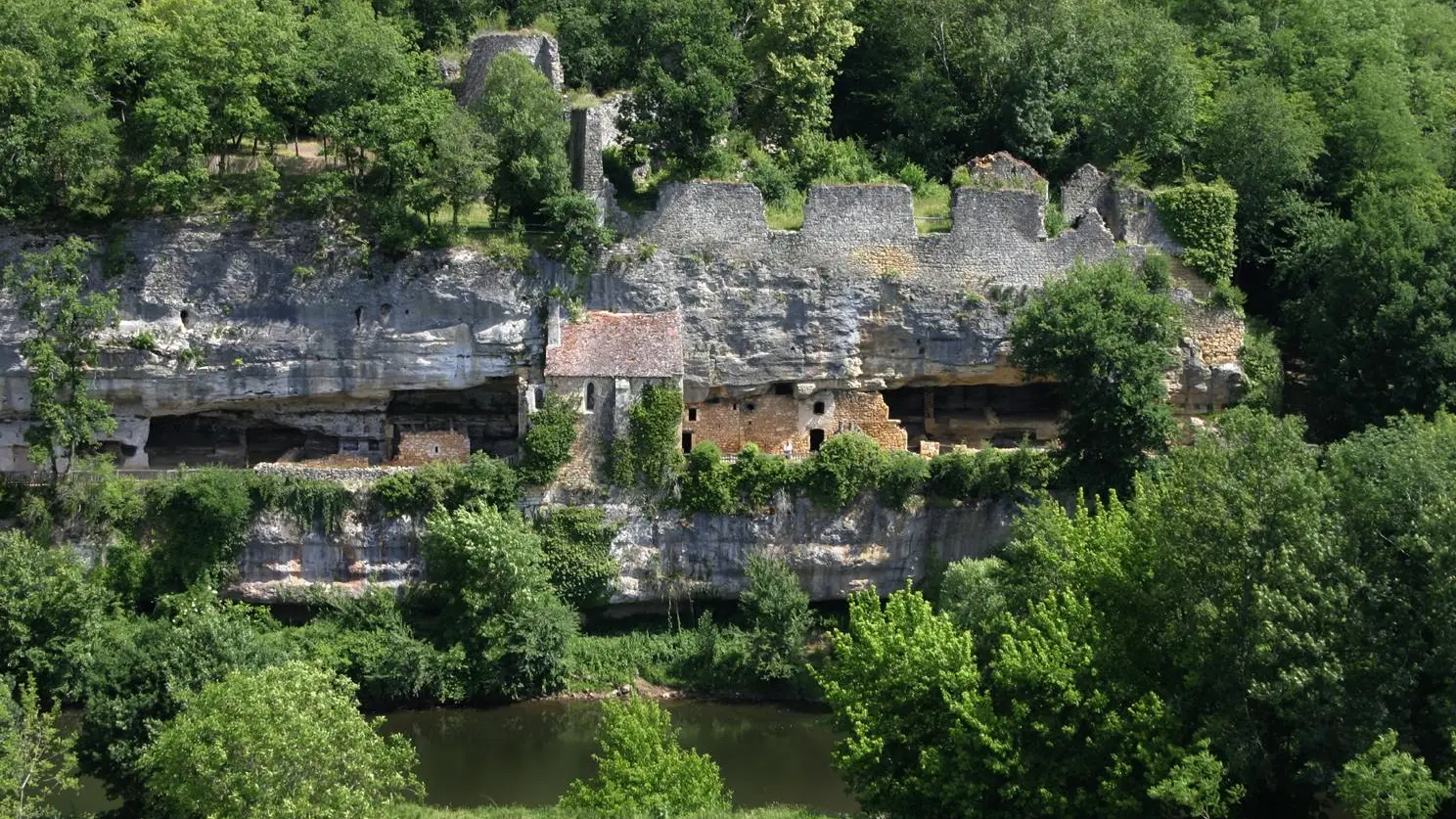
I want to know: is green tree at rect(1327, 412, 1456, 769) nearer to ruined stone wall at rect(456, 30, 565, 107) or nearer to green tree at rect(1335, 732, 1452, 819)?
green tree at rect(1335, 732, 1452, 819)

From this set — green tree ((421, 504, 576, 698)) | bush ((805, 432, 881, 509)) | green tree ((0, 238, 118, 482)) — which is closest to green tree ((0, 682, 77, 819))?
green tree ((0, 238, 118, 482))

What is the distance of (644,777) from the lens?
31.3 meters

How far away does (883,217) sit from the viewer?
42.0 meters

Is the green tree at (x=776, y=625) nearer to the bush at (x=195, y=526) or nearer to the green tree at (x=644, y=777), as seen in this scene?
the green tree at (x=644, y=777)

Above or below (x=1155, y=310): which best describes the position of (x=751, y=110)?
above

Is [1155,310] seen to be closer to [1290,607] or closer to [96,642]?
[1290,607]

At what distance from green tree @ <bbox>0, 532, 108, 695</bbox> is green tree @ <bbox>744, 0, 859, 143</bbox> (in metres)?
18.4

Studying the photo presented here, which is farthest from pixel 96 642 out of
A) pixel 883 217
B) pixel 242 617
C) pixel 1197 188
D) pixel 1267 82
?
pixel 1267 82

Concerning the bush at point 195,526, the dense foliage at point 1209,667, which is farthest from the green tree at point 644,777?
the bush at point 195,526

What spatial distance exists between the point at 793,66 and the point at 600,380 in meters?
9.69

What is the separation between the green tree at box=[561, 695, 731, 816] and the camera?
1230 inches

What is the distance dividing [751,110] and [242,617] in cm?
1673

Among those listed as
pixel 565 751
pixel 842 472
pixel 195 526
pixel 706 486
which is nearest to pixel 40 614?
pixel 195 526

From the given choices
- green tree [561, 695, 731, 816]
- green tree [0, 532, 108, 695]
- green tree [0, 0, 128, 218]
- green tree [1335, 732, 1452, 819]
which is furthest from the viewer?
green tree [0, 0, 128, 218]
